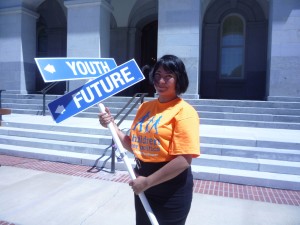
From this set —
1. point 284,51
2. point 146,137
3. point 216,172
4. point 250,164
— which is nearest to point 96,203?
point 216,172

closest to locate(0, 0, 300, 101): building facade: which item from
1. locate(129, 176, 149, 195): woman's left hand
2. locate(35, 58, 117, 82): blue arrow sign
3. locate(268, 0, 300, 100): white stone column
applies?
locate(268, 0, 300, 100): white stone column

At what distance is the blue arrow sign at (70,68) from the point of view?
2.06 meters

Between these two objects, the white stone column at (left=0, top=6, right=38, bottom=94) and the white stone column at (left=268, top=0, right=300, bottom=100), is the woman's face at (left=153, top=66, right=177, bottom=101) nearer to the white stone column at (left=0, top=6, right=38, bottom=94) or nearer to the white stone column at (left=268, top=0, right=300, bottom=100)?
the white stone column at (left=268, top=0, right=300, bottom=100)

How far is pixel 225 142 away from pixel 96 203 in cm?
324

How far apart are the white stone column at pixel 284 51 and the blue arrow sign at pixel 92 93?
7.65 meters

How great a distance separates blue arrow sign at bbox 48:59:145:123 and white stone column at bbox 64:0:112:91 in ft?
28.4

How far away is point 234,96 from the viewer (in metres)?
12.6

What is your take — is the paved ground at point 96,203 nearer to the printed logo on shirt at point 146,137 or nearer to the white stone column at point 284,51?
the printed logo on shirt at point 146,137

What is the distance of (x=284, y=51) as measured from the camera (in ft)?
29.0

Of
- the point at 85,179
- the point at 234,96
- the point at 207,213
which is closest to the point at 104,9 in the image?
the point at 234,96

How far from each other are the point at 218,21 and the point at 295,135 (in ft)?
24.6

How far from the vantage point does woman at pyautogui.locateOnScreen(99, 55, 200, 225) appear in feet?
5.90

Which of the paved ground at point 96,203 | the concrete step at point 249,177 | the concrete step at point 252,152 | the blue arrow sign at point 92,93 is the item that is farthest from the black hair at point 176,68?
the concrete step at point 252,152

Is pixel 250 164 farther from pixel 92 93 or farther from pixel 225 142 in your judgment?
pixel 92 93
